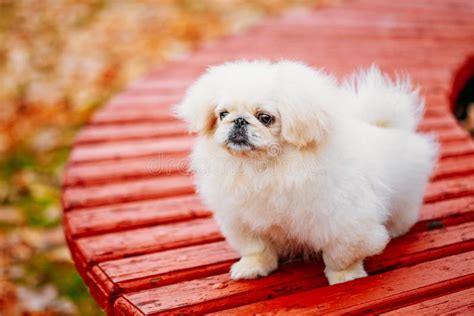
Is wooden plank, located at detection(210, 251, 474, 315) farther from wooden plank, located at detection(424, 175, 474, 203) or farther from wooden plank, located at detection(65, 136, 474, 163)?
wooden plank, located at detection(65, 136, 474, 163)

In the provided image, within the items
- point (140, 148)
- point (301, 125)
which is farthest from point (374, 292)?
point (140, 148)

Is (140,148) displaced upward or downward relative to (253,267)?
upward

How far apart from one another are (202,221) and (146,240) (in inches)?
9.3

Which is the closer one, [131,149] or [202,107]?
[202,107]

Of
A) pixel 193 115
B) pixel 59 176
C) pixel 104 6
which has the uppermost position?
pixel 104 6

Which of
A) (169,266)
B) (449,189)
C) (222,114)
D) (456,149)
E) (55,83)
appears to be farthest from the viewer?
(55,83)

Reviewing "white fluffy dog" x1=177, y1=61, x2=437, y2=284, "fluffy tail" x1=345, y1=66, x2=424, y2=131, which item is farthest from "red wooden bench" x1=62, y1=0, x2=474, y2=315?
"fluffy tail" x1=345, y1=66, x2=424, y2=131

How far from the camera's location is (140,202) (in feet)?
8.30

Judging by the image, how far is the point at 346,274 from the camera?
5.98 ft

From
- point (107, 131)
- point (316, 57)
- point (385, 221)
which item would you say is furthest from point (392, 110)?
point (316, 57)

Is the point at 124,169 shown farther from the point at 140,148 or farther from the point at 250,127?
the point at 250,127

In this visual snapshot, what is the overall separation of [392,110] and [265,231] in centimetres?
64

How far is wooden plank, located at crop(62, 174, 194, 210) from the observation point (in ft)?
8.32

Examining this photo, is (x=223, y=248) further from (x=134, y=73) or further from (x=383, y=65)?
(x=134, y=73)
